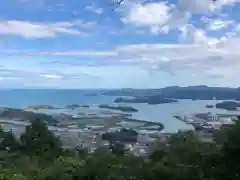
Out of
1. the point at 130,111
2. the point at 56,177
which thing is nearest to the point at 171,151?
the point at 56,177

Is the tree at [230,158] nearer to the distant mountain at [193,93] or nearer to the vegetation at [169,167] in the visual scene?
the vegetation at [169,167]

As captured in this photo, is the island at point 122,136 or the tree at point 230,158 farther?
the island at point 122,136

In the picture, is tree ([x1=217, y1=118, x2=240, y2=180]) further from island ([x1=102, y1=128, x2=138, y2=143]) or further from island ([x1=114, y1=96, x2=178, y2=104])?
island ([x1=114, y1=96, x2=178, y2=104])

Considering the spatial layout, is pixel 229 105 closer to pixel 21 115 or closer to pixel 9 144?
pixel 21 115

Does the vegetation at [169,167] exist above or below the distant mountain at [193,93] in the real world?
below

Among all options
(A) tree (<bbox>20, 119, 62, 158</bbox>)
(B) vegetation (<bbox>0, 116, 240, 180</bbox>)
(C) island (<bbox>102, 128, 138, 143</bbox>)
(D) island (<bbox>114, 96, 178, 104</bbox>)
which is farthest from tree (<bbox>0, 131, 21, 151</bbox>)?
(D) island (<bbox>114, 96, 178, 104</bbox>)

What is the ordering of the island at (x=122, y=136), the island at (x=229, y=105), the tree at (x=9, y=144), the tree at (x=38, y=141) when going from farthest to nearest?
1. the island at (x=229, y=105)
2. the island at (x=122, y=136)
3. the tree at (x=9, y=144)
4. the tree at (x=38, y=141)

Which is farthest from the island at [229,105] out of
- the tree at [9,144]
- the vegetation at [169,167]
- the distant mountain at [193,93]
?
the vegetation at [169,167]
